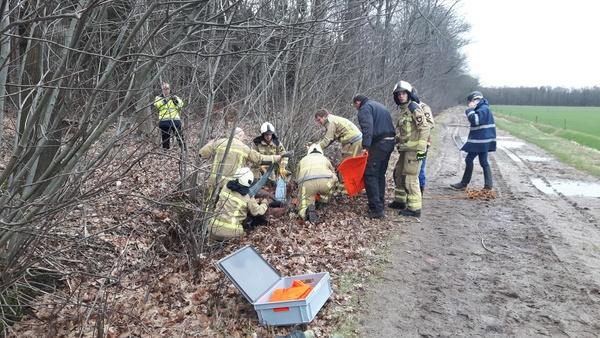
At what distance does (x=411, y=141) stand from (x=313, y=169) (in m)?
1.81

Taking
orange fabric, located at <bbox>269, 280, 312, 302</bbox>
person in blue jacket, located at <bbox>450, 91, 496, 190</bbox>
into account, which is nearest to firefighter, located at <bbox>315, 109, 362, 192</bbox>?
person in blue jacket, located at <bbox>450, 91, 496, 190</bbox>

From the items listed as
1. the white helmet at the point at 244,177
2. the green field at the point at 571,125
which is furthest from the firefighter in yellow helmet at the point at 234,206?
the green field at the point at 571,125

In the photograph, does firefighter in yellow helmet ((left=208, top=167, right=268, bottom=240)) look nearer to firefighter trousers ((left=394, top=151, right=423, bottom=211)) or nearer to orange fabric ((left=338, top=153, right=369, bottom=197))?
orange fabric ((left=338, top=153, right=369, bottom=197))

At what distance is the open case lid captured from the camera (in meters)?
4.73

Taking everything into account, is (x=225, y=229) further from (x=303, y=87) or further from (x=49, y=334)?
(x=303, y=87)

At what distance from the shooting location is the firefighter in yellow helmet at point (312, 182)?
7.82 m

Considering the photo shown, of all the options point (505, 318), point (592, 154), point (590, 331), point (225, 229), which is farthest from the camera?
point (592, 154)

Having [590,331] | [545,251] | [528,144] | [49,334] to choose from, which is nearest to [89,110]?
[49,334]

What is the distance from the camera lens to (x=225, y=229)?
22.1ft

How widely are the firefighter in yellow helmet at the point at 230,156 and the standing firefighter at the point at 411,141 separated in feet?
7.30

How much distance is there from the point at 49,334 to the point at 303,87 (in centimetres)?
651

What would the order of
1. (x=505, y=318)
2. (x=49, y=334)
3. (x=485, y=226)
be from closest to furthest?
(x=49, y=334) < (x=505, y=318) < (x=485, y=226)

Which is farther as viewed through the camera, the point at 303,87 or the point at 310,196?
the point at 303,87

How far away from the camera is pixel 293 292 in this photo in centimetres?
479
